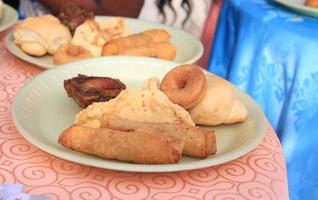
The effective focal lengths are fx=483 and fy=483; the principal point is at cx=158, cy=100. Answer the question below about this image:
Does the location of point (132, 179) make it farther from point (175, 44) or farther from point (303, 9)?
point (303, 9)

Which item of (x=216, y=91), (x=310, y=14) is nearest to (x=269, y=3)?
(x=310, y=14)

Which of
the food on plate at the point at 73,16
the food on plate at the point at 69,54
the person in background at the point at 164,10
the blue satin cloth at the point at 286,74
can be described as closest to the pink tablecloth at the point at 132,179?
the food on plate at the point at 69,54

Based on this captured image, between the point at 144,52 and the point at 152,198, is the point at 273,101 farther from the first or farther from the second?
the point at 152,198

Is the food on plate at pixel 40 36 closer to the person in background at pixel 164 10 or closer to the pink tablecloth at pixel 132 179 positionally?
the pink tablecloth at pixel 132 179

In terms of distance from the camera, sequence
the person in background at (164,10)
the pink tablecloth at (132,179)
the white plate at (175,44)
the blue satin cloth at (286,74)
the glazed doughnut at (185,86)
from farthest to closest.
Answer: the person in background at (164,10)
the blue satin cloth at (286,74)
the white plate at (175,44)
the glazed doughnut at (185,86)
the pink tablecloth at (132,179)

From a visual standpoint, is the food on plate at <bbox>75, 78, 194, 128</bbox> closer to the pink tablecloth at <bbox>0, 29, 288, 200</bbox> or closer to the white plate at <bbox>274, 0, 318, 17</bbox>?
the pink tablecloth at <bbox>0, 29, 288, 200</bbox>

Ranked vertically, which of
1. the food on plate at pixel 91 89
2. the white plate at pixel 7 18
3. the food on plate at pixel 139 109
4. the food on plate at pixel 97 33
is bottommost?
the white plate at pixel 7 18

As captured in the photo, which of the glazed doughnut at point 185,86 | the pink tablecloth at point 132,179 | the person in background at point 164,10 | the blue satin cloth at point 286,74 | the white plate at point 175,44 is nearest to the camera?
the pink tablecloth at point 132,179

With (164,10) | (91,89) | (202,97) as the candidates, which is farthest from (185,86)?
(164,10)
